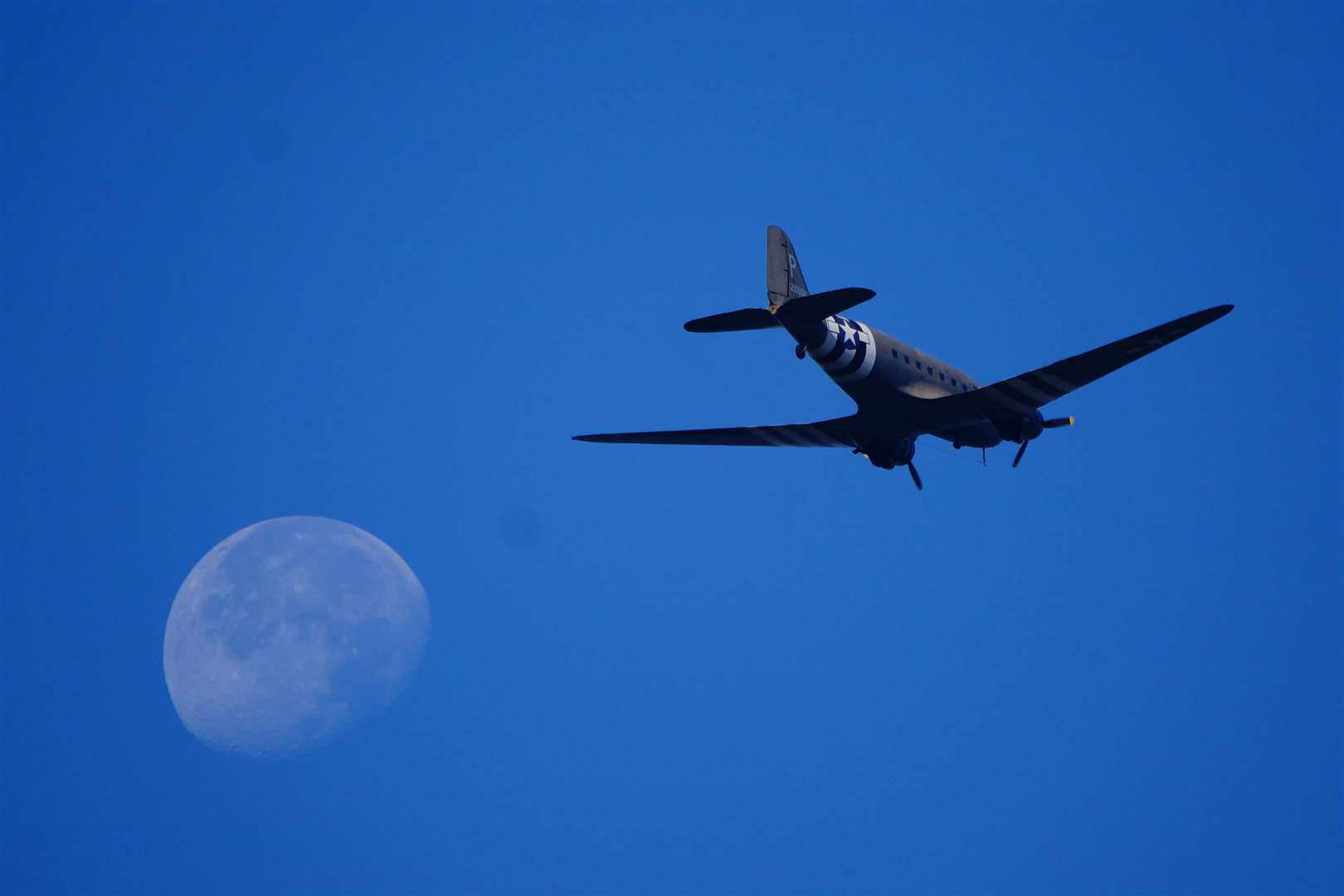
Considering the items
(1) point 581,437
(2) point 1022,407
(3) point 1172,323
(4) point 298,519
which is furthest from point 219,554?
(3) point 1172,323

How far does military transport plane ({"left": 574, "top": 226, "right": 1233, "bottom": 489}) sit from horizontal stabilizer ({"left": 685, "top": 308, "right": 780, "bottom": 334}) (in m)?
0.04

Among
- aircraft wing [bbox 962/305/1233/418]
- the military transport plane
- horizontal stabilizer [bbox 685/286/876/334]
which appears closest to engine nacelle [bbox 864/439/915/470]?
the military transport plane

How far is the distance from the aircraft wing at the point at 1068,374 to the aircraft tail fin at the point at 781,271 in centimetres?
703

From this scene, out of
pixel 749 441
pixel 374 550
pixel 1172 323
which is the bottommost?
pixel 1172 323

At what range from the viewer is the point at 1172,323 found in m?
49.7

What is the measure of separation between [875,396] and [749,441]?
27.5 ft

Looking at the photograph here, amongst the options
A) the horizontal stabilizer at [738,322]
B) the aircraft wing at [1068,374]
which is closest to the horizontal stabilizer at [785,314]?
the horizontal stabilizer at [738,322]

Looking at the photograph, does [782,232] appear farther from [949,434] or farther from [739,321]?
[949,434]

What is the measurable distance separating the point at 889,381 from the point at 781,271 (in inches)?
230

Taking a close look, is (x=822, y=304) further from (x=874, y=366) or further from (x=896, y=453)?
(x=896, y=453)

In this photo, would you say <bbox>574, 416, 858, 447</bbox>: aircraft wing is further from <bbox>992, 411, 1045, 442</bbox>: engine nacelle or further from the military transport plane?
<bbox>992, 411, 1045, 442</bbox>: engine nacelle

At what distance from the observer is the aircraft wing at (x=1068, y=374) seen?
51.0 meters

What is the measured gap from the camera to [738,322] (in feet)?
173

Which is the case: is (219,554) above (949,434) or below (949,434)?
above
